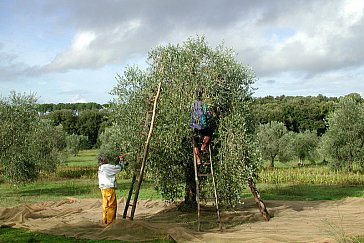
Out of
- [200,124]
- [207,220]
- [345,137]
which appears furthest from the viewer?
[345,137]

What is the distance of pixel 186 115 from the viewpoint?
43.3ft

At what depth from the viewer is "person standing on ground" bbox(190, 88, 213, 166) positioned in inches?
499

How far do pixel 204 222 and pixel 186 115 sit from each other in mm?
3689

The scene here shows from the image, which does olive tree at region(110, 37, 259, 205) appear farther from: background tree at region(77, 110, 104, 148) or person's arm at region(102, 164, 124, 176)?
background tree at region(77, 110, 104, 148)

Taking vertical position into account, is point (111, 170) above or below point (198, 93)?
below

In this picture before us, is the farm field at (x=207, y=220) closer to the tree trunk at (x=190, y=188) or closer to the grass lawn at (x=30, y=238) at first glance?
the grass lawn at (x=30, y=238)

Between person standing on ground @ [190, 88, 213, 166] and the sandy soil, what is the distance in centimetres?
246

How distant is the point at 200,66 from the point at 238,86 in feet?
5.04

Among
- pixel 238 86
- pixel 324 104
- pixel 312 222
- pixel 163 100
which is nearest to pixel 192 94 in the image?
pixel 163 100

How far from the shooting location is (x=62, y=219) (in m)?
15.6

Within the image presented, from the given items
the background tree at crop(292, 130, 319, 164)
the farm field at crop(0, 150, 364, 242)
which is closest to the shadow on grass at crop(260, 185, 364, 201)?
the farm field at crop(0, 150, 364, 242)

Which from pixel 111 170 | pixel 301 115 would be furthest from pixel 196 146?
pixel 301 115

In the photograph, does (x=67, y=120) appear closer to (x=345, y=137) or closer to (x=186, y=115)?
(x=345, y=137)

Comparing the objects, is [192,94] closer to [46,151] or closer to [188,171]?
[188,171]
